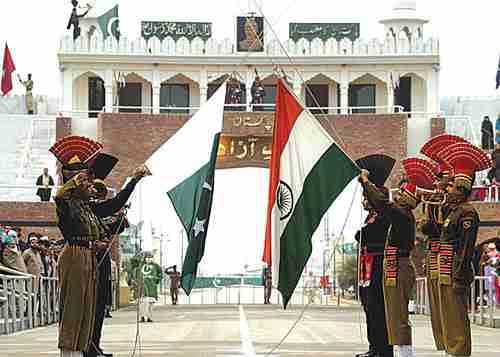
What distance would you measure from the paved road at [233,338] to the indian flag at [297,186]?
5.61 feet

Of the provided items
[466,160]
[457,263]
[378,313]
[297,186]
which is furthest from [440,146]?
[378,313]

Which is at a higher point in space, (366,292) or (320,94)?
(320,94)

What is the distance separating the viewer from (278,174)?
16.5m

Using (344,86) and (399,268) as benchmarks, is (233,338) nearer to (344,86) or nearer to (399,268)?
(399,268)

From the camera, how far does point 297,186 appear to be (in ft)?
53.7

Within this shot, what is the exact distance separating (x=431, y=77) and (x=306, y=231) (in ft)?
166

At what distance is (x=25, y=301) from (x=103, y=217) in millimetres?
12033

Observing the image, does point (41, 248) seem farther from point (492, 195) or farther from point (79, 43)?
point (79, 43)

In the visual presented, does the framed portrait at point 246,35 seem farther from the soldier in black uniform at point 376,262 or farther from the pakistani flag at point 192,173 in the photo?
the soldier in black uniform at point 376,262

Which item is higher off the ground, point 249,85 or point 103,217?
point 249,85

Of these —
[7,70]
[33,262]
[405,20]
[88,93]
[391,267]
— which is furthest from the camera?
[405,20]

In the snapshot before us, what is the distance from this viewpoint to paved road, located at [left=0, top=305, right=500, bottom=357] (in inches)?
716

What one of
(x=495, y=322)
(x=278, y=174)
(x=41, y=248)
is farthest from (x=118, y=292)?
(x=278, y=174)

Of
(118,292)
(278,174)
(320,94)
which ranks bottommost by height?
(118,292)
